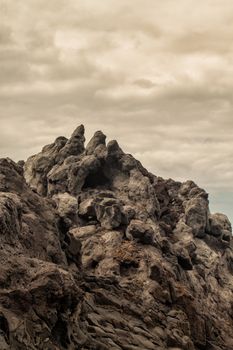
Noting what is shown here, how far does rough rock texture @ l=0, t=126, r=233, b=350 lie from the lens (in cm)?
4341

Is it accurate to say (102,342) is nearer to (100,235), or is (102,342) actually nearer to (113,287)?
(113,287)

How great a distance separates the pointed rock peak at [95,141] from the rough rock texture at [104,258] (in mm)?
298

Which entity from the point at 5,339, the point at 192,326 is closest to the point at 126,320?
the point at 192,326

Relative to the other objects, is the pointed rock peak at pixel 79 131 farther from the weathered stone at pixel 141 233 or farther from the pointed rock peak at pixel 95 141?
the weathered stone at pixel 141 233

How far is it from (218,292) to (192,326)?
4689 cm

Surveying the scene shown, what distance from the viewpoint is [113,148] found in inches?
5138

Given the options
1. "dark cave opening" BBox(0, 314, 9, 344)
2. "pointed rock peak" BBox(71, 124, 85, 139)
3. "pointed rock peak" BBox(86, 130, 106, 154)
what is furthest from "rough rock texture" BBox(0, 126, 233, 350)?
"pointed rock peak" BBox(71, 124, 85, 139)

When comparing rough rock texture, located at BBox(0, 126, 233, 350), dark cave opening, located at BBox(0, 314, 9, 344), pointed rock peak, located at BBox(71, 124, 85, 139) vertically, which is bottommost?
dark cave opening, located at BBox(0, 314, 9, 344)

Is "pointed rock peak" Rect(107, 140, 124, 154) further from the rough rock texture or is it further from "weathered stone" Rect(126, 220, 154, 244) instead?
"weathered stone" Rect(126, 220, 154, 244)

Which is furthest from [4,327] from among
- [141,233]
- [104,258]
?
[141,233]

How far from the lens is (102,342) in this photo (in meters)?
49.7

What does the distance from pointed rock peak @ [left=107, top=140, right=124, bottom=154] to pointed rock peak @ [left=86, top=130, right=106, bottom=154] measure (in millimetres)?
3387

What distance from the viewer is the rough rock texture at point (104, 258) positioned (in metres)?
43.4

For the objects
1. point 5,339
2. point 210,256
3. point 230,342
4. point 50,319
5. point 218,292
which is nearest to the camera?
point 5,339
